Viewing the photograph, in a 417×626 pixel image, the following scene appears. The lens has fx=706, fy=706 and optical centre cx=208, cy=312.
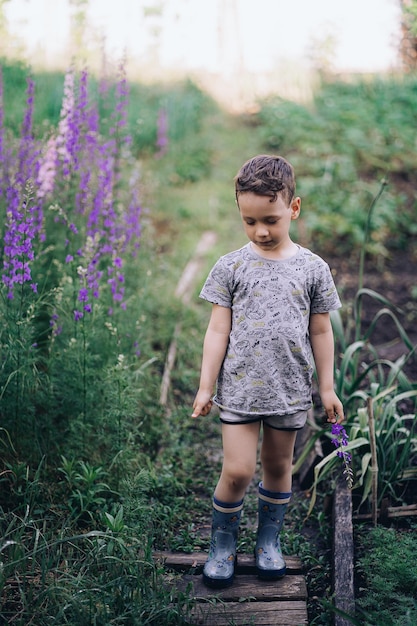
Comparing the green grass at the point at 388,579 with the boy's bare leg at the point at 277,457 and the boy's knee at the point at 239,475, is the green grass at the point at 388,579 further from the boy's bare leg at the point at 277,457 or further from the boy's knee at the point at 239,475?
the boy's knee at the point at 239,475

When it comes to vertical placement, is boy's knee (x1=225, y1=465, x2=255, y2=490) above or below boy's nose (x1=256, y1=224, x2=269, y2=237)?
below

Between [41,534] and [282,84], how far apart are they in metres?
11.6

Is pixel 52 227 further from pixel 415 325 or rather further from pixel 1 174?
pixel 415 325

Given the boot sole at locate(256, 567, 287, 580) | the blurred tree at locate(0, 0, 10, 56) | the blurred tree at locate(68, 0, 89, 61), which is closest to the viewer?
A: the boot sole at locate(256, 567, 287, 580)

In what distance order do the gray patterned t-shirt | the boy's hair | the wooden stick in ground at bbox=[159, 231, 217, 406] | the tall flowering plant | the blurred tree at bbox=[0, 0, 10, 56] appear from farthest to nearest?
the blurred tree at bbox=[0, 0, 10, 56], the wooden stick in ground at bbox=[159, 231, 217, 406], the tall flowering plant, the gray patterned t-shirt, the boy's hair

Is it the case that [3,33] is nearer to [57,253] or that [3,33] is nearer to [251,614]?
[57,253]

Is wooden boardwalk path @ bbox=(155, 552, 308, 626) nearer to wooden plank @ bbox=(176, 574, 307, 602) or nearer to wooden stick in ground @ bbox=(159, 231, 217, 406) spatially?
wooden plank @ bbox=(176, 574, 307, 602)

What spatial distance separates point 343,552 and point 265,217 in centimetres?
142

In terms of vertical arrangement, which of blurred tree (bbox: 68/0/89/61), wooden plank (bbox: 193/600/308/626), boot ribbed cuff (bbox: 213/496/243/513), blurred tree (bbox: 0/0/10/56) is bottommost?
wooden plank (bbox: 193/600/308/626)

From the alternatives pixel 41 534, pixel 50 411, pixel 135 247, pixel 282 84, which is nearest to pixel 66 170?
pixel 135 247

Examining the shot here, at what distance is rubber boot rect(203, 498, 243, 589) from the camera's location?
2848mm

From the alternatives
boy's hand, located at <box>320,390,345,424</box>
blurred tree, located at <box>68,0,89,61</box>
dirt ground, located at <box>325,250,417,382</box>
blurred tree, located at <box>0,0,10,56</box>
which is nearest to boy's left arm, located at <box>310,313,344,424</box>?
boy's hand, located at <box>320,390,345,424</box>

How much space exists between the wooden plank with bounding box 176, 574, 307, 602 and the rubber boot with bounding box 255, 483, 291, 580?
4 cm

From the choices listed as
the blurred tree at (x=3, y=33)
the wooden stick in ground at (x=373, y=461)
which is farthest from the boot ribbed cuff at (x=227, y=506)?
the blurred tree at (x=3, y=33)
